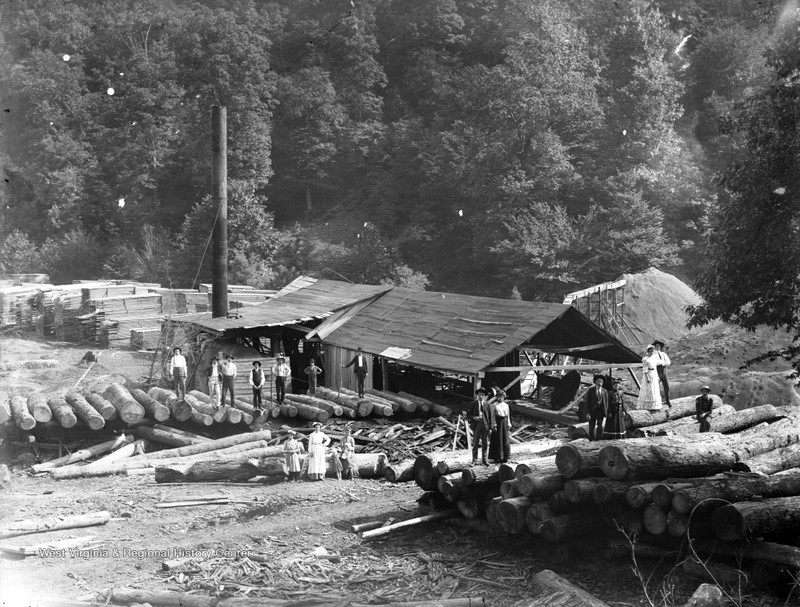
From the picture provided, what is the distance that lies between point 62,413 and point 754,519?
1770 cm

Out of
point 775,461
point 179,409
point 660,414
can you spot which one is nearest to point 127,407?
point 179,409

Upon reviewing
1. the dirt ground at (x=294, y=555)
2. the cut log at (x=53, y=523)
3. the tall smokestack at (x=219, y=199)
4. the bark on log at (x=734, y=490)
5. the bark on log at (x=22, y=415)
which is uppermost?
the tall smokestack at (x=219, y=199)

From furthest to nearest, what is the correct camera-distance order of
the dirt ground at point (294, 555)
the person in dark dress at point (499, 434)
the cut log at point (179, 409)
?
the cut log at point (179, 409) → the person in dark dress at point (499, 434) → the dirt ground at point (294, 555)

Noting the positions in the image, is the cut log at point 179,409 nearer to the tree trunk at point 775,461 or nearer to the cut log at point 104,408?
the cut log at point 104,408

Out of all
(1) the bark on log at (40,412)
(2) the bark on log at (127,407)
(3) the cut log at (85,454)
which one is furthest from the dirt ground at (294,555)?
(2) the bark on log at (127,407)

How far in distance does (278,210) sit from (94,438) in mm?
53563

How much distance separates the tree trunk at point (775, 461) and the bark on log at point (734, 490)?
1.21 metres

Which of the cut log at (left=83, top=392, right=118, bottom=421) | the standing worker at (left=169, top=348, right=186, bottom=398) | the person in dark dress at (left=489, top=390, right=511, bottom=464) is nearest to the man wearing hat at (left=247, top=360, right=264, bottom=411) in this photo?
the standing worker at (left=169, top=348, right=186, bottom=398)

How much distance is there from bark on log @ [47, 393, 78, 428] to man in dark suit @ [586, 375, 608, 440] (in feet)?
43.9

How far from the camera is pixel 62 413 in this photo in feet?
78.0

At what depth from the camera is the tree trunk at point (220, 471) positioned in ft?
65.8

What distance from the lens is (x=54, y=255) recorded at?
68.1m

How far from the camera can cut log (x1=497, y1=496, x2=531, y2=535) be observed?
47.6 feet

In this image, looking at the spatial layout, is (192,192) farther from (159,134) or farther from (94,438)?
(94,438)
